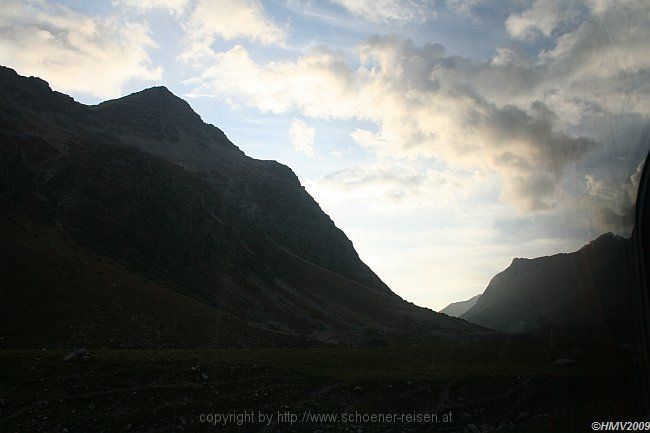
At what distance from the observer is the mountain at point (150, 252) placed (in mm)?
46656

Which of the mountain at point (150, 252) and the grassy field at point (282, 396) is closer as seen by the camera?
the grassy field at point (282, 396)

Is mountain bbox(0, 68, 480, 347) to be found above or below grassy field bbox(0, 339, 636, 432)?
above

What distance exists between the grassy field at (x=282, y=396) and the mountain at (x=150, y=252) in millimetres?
22229

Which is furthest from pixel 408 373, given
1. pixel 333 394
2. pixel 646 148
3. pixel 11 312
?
pixel 11 312

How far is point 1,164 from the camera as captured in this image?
69188 millimetres

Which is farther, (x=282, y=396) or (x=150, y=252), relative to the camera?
(x=150, y=252)

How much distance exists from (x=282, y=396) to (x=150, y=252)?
2631 inches

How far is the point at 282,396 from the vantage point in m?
20.6

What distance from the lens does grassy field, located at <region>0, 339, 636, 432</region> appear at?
648 inches

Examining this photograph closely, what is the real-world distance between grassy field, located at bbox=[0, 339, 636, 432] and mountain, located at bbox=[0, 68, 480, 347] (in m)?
22.2

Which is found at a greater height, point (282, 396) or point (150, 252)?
point (150, 252)

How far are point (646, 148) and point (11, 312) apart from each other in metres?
49.3

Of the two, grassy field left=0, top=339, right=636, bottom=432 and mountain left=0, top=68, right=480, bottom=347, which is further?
mountain left=0, top=68, right=480, bottom=347

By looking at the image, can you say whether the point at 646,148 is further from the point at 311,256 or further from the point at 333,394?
the point at 311,256
